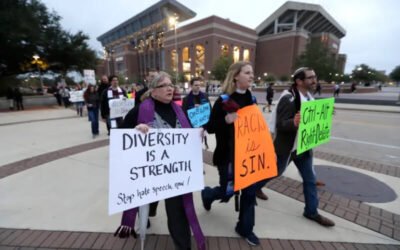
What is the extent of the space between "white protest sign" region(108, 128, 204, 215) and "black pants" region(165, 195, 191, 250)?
14 centimetres

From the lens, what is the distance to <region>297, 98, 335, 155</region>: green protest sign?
258 centimetres

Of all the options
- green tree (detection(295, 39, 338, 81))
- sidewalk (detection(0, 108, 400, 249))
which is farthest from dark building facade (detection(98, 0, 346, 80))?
sidewalk (detection(0, 108, 400, 249))

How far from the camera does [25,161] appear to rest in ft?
16.3

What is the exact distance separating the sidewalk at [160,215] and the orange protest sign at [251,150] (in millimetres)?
779

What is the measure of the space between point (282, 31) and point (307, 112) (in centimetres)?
8415

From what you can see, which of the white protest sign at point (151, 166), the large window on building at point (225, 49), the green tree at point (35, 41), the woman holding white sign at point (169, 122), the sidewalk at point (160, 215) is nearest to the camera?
the white protest sign at point (151, 166)

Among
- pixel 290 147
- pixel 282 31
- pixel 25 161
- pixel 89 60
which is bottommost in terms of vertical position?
pixel 25 161

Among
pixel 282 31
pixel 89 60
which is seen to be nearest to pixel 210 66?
pixel 282 31

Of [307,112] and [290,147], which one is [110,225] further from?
[307,112]

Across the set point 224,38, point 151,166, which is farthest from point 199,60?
point 151,166

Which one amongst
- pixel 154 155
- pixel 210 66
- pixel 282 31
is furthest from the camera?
pixel 282 31

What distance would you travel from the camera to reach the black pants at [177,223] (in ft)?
6.97

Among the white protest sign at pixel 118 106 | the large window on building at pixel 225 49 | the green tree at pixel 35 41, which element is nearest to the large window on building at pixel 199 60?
the large window on building at pixel 225 49

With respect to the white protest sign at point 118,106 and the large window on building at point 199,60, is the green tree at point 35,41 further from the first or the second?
the large window on building at point 199,60
